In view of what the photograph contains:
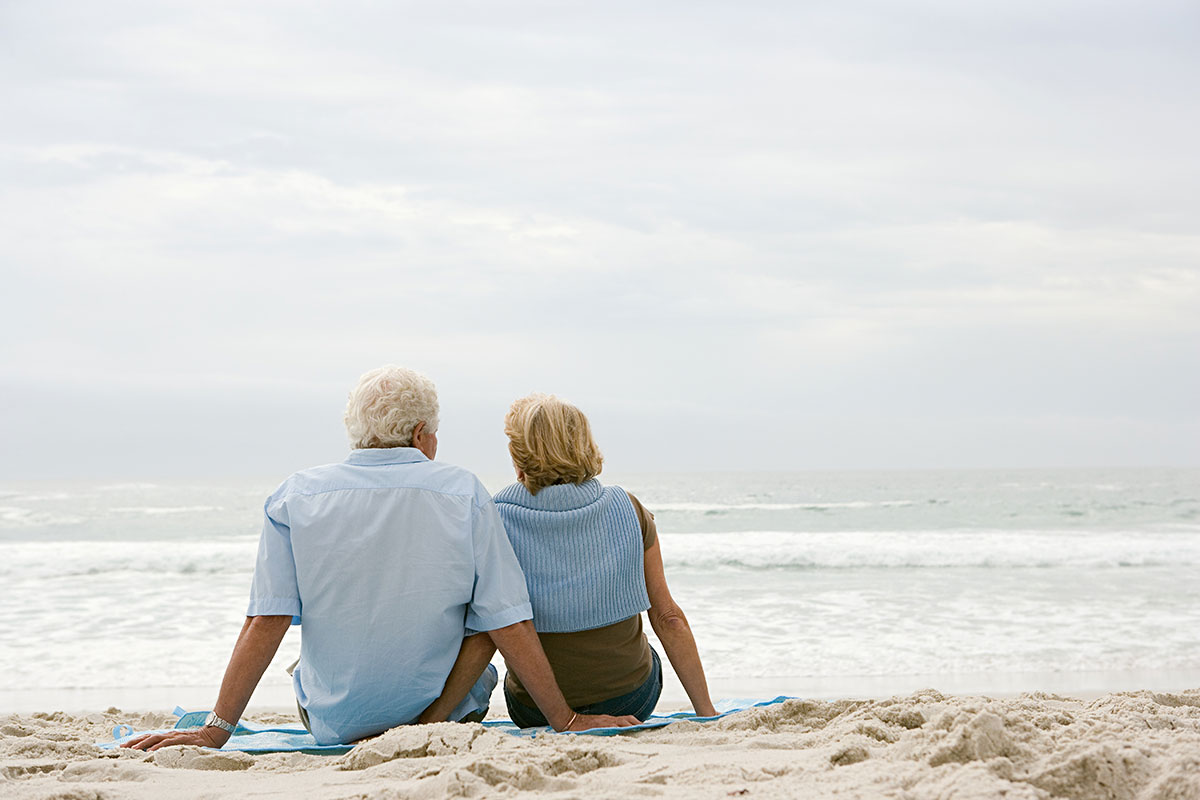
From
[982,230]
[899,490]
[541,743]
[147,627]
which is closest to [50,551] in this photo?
[147,627]

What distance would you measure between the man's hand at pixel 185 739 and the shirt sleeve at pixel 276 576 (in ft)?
1.23

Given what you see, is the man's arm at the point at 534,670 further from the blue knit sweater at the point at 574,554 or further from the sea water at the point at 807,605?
the sea water at the point at 807,605

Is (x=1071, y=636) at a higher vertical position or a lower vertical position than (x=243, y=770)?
lower

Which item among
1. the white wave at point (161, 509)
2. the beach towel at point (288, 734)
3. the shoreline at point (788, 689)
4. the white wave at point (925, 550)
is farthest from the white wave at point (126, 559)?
the beach towel at point (288, 734)

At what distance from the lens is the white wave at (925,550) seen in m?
11.7

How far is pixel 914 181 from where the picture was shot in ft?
53.8

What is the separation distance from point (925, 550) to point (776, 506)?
29.5 feet

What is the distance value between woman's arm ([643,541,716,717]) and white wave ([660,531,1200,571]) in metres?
8.16

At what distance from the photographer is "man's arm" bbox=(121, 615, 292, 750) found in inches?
99.4

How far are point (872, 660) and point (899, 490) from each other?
25710 mm

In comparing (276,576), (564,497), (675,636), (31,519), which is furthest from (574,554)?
(31,519)

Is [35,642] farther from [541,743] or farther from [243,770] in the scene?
[541,743]

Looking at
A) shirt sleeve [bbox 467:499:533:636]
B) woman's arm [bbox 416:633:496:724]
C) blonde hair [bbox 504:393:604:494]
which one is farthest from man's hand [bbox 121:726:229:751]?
blonde hair [bbox 504:393:604:494]

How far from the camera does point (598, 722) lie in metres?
2.76
